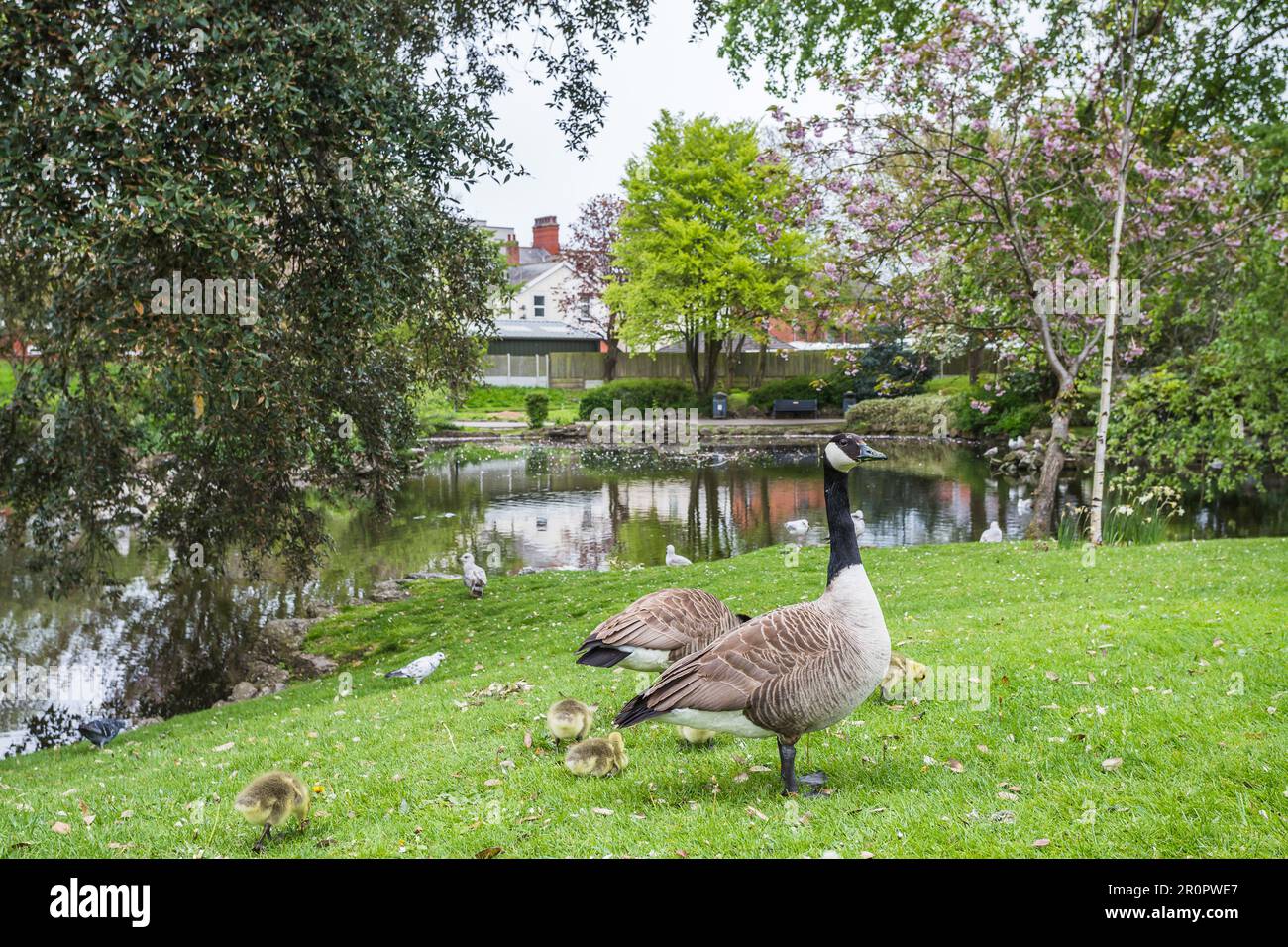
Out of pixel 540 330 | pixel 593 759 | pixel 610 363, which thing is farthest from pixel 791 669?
pixel 540 330

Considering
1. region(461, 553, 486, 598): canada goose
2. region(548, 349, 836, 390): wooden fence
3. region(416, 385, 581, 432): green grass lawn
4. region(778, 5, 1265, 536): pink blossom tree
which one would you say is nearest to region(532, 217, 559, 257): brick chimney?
region(548, 349, 836, 390): wooden fence

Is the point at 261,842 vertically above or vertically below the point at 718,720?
below

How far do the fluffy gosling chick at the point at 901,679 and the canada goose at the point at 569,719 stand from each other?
8.58 ft

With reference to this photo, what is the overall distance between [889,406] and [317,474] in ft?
151

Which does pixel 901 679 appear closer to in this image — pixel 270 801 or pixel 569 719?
pixel 569 719

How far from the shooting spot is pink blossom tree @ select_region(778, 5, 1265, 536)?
66.3 feet

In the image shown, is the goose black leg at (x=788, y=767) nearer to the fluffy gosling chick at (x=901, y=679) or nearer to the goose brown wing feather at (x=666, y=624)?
the goose brown wing feather at (x=666, y=624)

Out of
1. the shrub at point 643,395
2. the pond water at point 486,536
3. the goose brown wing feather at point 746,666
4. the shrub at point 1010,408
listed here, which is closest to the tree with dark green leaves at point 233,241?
the pond water at point 486,536

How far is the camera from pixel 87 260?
35.1 ft

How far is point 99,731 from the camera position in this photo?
12.1 metres

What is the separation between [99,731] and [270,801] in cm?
798

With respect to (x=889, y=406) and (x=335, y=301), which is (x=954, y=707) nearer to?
(x=335, y=301)

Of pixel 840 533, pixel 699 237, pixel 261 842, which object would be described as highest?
pixel 699 237

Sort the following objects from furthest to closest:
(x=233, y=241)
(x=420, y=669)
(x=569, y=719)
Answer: (x=420, y=669) → (x=233, y=241) → (x=569, y=719)
